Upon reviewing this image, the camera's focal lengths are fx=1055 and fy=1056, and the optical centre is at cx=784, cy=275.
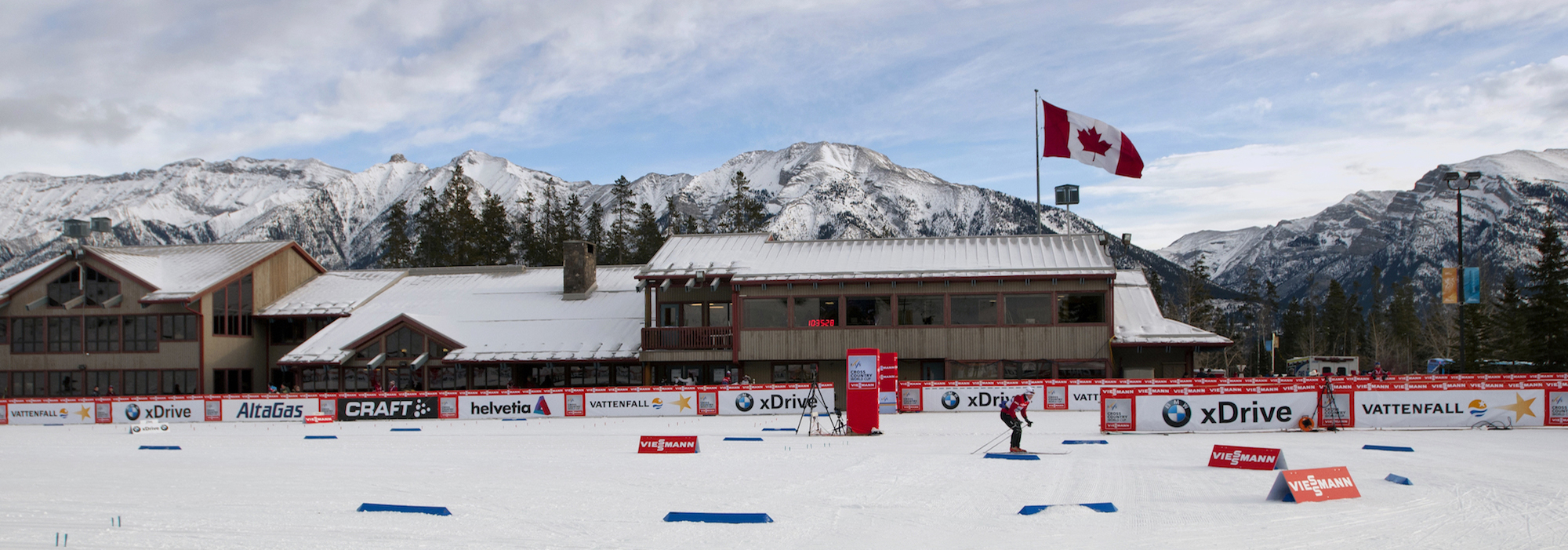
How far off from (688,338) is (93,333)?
1070 inches

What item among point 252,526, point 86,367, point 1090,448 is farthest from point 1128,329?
point 86,367

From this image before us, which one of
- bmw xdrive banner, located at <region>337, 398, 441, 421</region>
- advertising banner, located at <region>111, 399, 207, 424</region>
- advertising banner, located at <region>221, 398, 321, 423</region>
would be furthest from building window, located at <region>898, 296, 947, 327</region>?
advertising banner, located at <region>111, 399, 207, 424</region>

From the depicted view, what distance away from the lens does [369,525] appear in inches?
424

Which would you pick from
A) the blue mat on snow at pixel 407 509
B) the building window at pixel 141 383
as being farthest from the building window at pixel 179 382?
the blue mat on snow at pixel 407 509

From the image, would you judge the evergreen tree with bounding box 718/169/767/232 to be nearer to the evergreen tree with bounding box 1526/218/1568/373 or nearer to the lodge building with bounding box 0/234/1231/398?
the lodge building with bounding box 0/234/1231/398

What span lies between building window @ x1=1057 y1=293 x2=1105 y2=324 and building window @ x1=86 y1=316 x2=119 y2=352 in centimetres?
4052

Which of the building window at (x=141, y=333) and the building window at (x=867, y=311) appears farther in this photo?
the building window at (x=141, y=333)

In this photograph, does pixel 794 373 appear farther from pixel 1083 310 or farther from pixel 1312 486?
pixel 1312 486

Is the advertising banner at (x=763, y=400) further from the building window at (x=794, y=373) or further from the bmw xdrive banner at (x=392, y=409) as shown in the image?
the bmw xdrive banner at (x=392, y=409)

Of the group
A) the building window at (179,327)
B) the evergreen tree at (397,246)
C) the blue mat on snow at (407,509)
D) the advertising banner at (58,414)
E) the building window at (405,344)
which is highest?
the evergreen tree at (397,246)

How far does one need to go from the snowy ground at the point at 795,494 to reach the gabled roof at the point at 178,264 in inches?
966

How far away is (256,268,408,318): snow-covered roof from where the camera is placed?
158 feet

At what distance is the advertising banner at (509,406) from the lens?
116 feet

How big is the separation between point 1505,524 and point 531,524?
32.5ft
